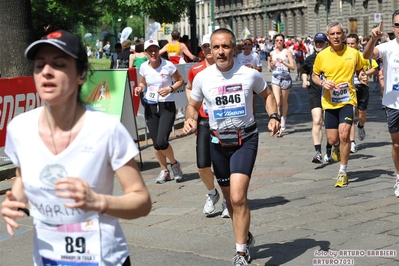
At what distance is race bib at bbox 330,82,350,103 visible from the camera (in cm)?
1015

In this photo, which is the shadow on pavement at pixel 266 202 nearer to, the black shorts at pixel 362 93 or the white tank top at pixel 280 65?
the black shorts at pixel 362 93

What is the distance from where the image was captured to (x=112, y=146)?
3254 mm

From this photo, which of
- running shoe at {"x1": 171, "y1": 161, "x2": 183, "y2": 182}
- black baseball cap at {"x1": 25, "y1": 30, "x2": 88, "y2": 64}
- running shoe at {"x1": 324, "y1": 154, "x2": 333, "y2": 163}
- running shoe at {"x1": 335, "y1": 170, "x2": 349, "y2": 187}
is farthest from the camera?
running shoe at {"x1": 324, "y1": 154, "x2": 333, "y2": 163}

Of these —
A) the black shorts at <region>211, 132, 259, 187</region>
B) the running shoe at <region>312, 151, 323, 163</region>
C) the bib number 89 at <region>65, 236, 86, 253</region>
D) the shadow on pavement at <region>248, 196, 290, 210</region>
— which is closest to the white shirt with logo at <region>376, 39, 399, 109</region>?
the shadow on pavement at <region>248, 196, 290, 210</region>

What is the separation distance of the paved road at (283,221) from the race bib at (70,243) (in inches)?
122

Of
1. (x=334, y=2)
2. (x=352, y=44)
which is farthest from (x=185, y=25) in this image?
(x=352, y=44)

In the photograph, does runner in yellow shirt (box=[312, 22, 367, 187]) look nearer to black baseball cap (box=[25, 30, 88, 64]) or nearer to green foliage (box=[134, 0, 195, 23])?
black baseball cap (box=[25, 30, 88, 64])

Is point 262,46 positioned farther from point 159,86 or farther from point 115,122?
point 115,122

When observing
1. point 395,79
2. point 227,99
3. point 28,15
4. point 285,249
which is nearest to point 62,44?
point 227,99

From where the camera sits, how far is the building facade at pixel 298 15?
77.4 m

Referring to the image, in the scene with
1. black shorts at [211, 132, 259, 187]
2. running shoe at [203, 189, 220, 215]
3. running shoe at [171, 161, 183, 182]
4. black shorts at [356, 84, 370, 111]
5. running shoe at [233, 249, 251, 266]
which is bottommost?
running shoe at [171, 161, 183, 182]

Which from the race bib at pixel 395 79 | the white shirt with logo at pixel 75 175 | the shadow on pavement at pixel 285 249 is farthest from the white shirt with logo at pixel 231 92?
the white shirt with logo at pixel 75 175

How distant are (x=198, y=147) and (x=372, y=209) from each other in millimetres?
1794

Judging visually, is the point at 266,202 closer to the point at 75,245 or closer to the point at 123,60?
the point at 75,245
